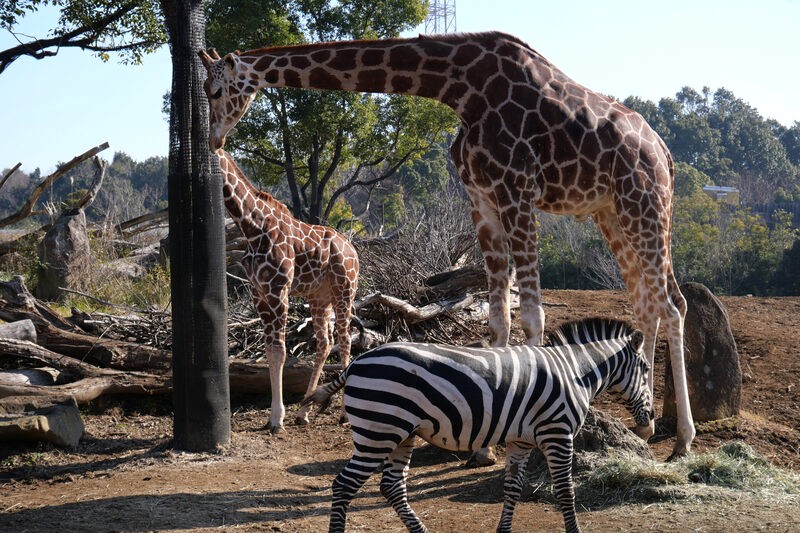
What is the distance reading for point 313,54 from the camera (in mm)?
6512

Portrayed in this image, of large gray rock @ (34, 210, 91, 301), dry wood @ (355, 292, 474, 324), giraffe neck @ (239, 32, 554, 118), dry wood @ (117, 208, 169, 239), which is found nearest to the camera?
giraffe neck @ (239, 32, 554, 118)

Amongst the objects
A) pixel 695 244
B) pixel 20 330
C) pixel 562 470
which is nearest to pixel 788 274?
pixel 695 244

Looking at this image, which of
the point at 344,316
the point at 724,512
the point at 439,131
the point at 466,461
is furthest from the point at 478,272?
the point at 439,131

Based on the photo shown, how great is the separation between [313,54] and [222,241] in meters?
1.86

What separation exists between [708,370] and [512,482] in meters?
3.72

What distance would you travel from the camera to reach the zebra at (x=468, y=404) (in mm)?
4445

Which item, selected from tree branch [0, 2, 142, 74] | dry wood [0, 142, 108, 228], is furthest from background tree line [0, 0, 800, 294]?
dry wood [0, 142, 108, 228]

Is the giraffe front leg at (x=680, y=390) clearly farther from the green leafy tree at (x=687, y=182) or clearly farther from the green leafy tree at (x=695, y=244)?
the green leafy tree at (x=687, y=182)

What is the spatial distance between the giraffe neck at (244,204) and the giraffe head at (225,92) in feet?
3.98

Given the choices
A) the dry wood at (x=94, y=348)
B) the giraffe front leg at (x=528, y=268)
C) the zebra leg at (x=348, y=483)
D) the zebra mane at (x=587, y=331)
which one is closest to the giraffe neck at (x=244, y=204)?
the dry wood at (x=94, y=348)

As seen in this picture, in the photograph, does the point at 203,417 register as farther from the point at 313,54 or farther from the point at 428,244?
the point at 428,244

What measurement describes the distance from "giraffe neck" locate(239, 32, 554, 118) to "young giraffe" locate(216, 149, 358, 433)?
5.33ft

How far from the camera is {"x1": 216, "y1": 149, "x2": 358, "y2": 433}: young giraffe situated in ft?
26.9

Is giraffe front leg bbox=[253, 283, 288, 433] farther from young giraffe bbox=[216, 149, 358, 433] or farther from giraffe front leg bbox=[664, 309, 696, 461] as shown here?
giraffe front leg bbox=[664, 309, 696, 461]
